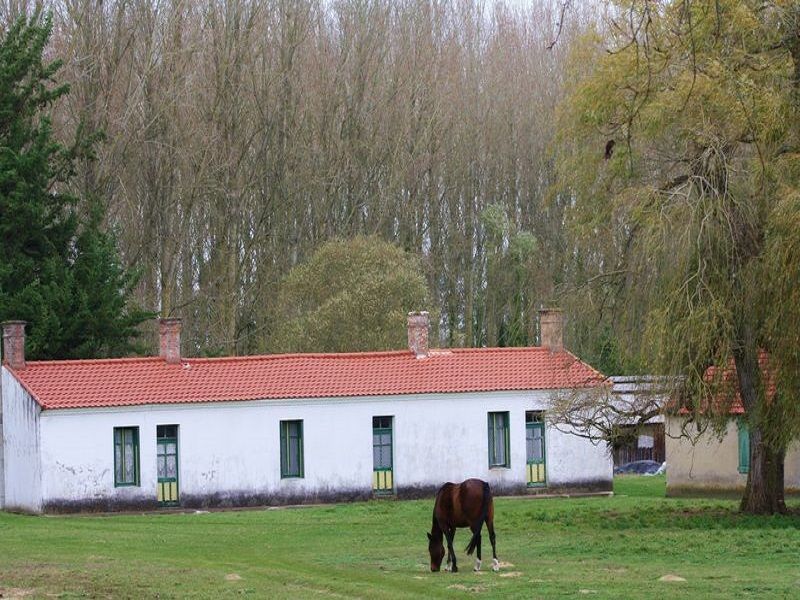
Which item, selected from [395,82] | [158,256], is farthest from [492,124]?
[158,256]

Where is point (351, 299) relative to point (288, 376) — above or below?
above

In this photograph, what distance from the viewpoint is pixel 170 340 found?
40688 mm

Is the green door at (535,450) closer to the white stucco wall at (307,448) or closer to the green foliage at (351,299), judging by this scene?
the white stucco wall at (307,448)

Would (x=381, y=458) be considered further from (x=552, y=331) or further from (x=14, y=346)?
(x=14, y=346)

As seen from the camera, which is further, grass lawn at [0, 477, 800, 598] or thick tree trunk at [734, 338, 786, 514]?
thick tree trunk at [734, 338, 786, 514]

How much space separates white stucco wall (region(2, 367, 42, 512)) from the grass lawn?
1.27 meters

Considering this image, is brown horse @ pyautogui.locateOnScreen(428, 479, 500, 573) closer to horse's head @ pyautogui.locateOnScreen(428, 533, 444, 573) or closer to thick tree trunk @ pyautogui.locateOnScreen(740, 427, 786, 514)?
horse's head @ pyautogui.locateOnScreen(428, 533, 444, 573)

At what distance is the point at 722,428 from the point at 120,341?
71.6 ft

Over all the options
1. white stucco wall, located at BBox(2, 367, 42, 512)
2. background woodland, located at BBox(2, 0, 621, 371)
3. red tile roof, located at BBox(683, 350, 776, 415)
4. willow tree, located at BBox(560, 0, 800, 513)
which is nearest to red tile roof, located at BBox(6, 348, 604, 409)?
white stucco wall, located at BBox(2, 367, 42, 512)

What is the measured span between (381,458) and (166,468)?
5.74 meters

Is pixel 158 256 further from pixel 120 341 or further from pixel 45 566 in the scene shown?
pixel 45 566

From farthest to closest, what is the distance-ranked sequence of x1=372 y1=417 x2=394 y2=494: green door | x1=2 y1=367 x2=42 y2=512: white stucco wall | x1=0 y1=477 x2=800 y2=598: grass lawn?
x1=372 y1=417 x2=394 y2=494: green door < x1=2 y1=367 x2=42 y2=512: white stucco wall < x1=0 y1=477 x2=800 y2=598: grass lawn

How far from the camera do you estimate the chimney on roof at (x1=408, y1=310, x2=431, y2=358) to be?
1670 inches

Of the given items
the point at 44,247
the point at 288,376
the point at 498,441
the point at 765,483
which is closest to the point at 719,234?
the point at 765,483
